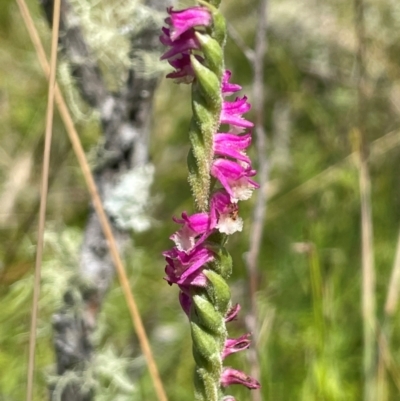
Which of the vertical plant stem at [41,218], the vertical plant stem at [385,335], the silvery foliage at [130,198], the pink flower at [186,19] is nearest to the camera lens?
the pink flower at [186,19]

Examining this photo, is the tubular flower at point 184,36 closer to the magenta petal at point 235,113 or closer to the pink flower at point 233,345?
the magenta petal at point 235,113

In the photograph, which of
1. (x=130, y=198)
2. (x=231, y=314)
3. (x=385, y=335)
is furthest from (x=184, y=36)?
(x=385, y=335)

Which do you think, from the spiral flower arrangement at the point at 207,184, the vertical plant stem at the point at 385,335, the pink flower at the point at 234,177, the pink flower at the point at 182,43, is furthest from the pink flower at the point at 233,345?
the vertical plant stem at the point at 385,335

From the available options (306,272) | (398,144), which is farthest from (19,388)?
(398,144)

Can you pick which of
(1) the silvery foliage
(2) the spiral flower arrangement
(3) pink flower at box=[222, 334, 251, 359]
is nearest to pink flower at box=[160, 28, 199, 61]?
(2) the spiral flower arrangement

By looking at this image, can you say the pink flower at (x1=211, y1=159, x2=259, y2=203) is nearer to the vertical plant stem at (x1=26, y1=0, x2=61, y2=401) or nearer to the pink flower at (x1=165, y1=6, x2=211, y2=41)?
the pink flower at (x1=165, y1=6, x2=211, y2=41)

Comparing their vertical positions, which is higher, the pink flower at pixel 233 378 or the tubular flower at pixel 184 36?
the tubular flower at pixel 184 36

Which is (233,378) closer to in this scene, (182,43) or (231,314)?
(231,314)
